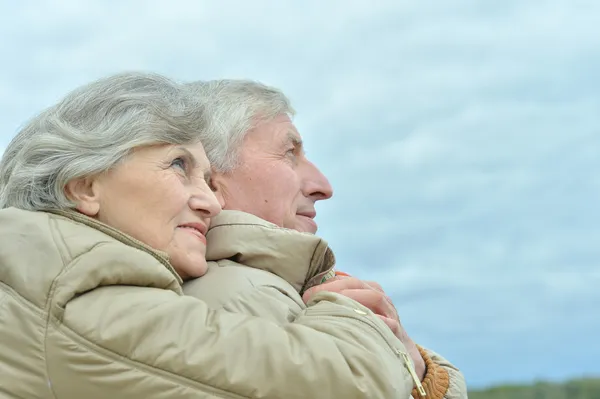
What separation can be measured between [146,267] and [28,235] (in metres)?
0.36

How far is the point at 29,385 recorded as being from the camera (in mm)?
2535

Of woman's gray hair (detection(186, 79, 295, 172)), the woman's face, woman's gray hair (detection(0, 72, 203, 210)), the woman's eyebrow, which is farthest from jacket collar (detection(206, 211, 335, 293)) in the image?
woman's gray hair (detection(186, 79, 295, 172))

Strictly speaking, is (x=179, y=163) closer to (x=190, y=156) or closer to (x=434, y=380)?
(x=190, y=156)

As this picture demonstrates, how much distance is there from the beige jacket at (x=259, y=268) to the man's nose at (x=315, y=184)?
2.24 feet

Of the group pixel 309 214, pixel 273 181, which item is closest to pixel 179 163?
pixel 273 181

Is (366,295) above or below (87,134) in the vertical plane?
below

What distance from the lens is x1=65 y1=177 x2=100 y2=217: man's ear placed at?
115 inches

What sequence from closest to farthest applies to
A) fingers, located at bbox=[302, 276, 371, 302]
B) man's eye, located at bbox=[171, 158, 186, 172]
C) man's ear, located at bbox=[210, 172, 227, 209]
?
1. man's eye, located at bbox=[171, 158, 186, 172]
2. fingers, located at bbox=[302, 276, 371, 302]
3. man's ear, located at bbox=[210, 172, 227, 209]

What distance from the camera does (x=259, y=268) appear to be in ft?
10.5

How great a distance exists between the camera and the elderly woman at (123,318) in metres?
2.46

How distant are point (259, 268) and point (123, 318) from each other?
786 millimetres

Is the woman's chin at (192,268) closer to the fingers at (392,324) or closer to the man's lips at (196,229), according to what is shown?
the man's lips at (196,229)

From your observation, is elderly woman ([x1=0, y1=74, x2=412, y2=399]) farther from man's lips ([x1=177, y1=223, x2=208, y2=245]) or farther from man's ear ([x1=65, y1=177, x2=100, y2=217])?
man's lips ([x1=177, y1=223, x2=208, y2=245])

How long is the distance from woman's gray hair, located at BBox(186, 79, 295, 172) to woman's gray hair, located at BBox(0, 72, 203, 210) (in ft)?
1.90
